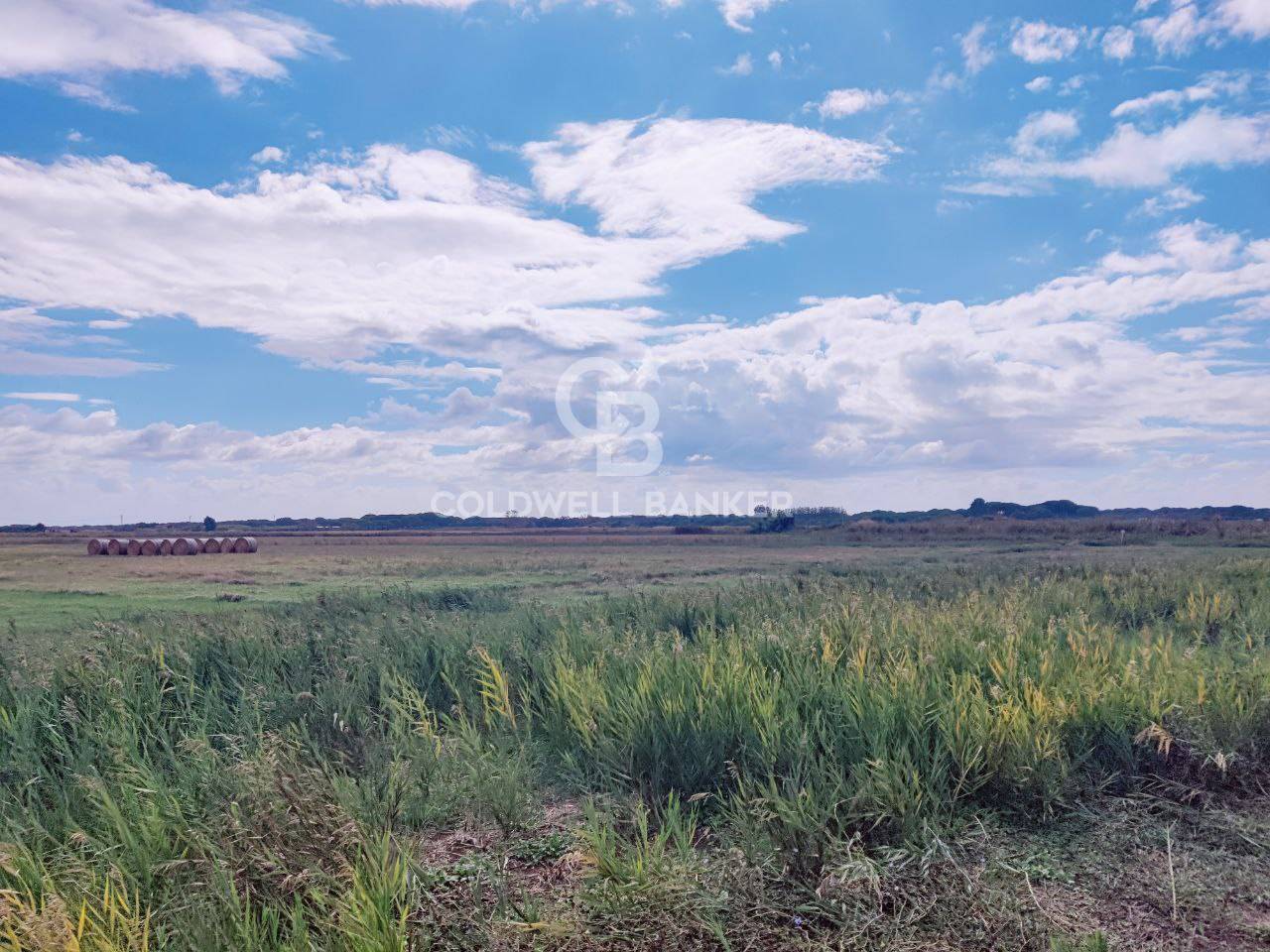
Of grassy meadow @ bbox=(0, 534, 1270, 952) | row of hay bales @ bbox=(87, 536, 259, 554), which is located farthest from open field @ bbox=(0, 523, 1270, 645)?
row of hay bales @ bbox=(87, 536, 259, 554)

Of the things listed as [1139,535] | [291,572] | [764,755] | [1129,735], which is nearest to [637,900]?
[764,755]

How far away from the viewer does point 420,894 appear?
450 centimetres

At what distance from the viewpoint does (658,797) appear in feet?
18.0

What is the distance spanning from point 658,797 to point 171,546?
5850 cm

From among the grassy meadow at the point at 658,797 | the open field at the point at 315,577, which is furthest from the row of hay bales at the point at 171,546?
the grassy meadow at the point at 658,797

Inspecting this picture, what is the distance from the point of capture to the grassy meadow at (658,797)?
13.9 feet

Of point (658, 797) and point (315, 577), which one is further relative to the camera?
point (315, 577)

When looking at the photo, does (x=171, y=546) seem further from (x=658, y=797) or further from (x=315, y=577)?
(x=658, y=797)

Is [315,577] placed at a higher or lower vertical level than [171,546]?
lower

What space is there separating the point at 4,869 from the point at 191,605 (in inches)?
755

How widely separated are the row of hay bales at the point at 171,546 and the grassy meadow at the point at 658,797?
1986 inches

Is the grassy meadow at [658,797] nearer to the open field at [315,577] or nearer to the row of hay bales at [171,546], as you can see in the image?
the open field at [315,577]

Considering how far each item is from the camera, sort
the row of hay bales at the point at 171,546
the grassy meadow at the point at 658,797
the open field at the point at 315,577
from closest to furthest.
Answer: the grassy meadow at the point at 658,797, the open field at the point at 315,577, the row of hay bales at the point at 171,546

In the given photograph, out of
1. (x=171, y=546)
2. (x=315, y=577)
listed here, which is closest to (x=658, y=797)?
(x=315, y=577)
